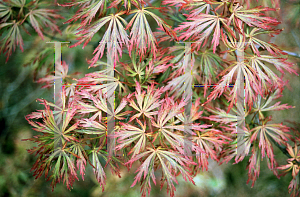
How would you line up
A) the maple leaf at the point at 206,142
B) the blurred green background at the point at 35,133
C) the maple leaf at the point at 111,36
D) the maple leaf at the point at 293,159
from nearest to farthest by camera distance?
the maple leaf at the point at 111,36, the maple leaf at the point at 206,142, the maple leaf at the point at 293,159, the blurred green background at the point at 35,133

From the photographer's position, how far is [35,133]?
4.33 ft

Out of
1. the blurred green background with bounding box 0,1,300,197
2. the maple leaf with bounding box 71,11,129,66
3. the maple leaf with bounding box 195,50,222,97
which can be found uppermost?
the maple leaf with bounding box 71,11,129,66

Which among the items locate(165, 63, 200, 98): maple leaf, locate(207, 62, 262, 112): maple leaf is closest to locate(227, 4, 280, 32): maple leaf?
locate(207, 62, 262, 112): maple leaf

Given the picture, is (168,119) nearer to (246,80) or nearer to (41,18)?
(246,80)

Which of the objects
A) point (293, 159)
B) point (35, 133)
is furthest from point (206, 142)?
point (35, 133)

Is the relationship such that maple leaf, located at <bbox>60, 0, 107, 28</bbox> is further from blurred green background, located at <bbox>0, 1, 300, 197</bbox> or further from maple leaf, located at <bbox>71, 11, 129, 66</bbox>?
blurred green background, located at <bbox>0, 1, 300, 197</bbox>

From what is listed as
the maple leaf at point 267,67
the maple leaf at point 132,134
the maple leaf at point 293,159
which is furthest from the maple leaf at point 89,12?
the maple leaf at point 293,159

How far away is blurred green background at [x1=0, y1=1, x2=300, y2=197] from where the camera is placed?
51.8 inches

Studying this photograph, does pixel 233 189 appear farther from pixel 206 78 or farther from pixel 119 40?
pixel 119 40

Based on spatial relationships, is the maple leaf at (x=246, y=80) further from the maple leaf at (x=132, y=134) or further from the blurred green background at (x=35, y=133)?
the blurred green background at (x=35, y=133)

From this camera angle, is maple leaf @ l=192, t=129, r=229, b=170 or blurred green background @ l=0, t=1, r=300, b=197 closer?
maple leaf @ l=192, t=129, r=229, b=170

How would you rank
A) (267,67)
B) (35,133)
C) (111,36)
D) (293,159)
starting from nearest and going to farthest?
(111,36), (267,67), (293,159), (35,133)

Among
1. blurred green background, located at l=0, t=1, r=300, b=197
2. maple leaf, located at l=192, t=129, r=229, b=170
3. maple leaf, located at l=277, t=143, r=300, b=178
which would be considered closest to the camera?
maple leaf, located at l=192, t=129, r=229, b=170

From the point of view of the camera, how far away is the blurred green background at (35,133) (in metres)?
1.32
